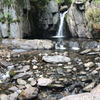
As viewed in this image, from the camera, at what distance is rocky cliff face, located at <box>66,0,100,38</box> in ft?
34.5

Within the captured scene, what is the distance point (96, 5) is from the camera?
34.0 ft

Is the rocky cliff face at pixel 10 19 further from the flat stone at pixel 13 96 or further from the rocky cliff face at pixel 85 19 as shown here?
the flat stone at pixel 13 96

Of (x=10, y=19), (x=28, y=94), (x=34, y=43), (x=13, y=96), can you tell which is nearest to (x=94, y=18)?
(x=34, y=43)

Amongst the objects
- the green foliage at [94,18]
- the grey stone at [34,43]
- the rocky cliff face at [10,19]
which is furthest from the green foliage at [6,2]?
the green foliage at [94,18]

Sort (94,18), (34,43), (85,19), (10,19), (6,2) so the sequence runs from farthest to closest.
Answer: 1. (85,19)
2. (94,18)
3. (10,19)
4. (6,2)
5. (34,43)

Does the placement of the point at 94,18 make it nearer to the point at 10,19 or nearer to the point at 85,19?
the point at 85,19

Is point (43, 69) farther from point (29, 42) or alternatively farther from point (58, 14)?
point (58, 14)

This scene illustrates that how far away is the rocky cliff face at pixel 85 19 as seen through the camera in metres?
10.5

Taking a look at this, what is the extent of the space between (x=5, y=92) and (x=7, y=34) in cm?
840

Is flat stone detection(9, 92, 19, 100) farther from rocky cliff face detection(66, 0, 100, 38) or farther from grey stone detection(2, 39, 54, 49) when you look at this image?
rocky cliff face detection(66, 0, 100, 38)

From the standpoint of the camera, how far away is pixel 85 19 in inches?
490

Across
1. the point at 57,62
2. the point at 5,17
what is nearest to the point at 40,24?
the point at 5,17

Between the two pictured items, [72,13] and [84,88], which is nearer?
[84,88]

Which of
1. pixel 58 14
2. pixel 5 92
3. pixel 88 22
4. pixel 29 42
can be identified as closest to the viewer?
pixel 5 92
